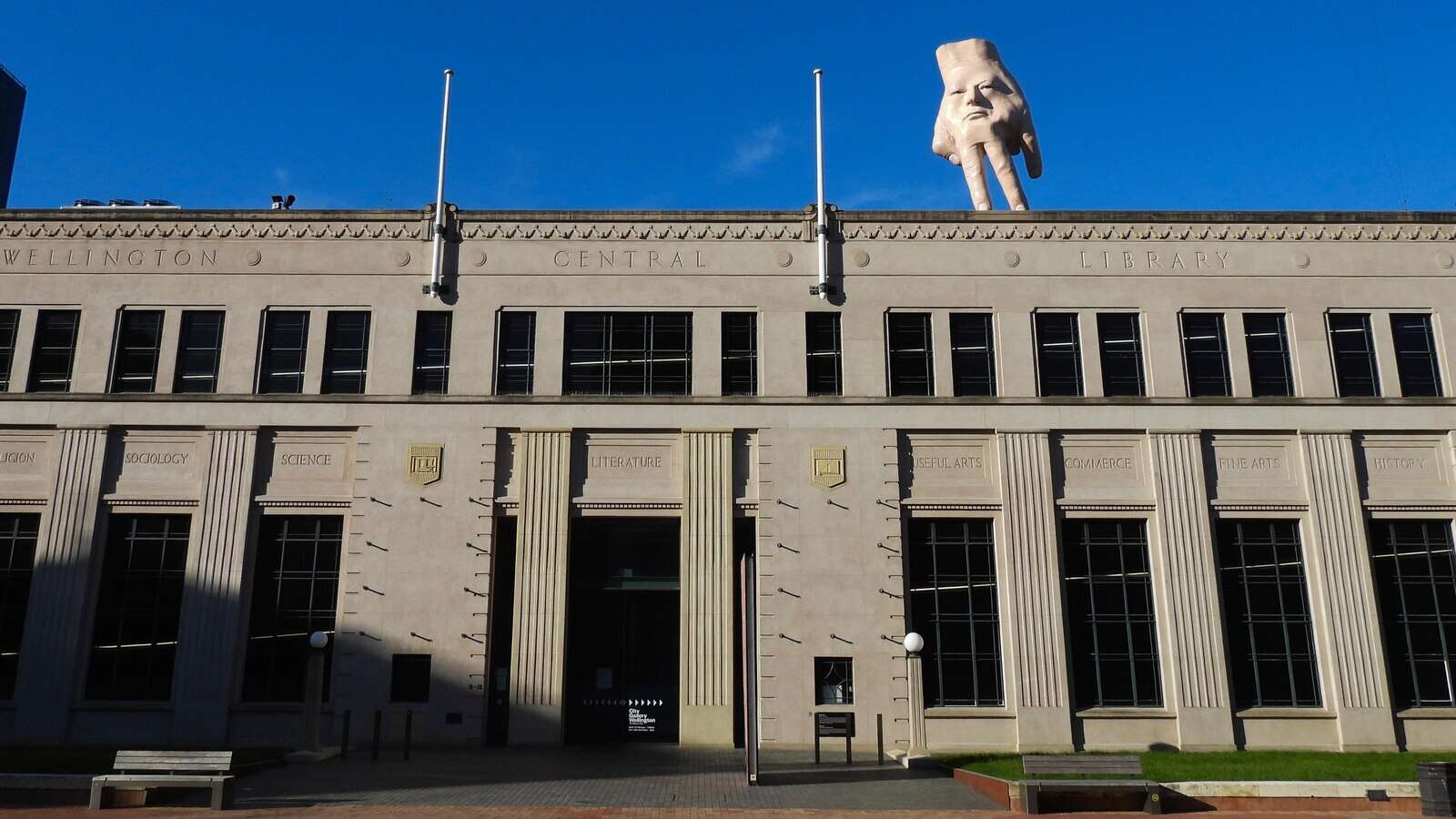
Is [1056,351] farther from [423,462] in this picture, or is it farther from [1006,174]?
[423,462]

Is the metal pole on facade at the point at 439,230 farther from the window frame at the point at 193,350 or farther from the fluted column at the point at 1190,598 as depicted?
the fluted column at the point at 1190,598

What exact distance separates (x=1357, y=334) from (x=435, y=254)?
78.5ft

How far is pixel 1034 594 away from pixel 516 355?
46.3 feet

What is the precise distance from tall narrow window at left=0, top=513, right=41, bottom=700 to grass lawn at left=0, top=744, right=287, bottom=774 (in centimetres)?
233

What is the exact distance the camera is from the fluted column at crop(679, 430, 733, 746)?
2633cm

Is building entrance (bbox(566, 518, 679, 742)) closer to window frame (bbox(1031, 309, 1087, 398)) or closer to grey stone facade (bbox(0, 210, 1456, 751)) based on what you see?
grey stone facade (bbox(0, 210, 1456, 751))

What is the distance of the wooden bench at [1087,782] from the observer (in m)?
17.6

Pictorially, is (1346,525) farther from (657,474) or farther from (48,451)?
(48,451)

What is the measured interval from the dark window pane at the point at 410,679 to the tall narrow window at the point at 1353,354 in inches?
933

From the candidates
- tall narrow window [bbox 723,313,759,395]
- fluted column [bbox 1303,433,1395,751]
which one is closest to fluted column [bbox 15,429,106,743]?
tall narrow window [bbox 723,313,759,395]

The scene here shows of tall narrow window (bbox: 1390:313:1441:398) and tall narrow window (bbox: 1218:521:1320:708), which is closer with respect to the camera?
tall narrow window (bbox: 1218:521:1320:708)

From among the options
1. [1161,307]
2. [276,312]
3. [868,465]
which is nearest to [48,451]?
[276,312]

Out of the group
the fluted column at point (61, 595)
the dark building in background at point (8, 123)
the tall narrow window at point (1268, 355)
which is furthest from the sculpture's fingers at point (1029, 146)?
the dark building in background at point (8, 123)

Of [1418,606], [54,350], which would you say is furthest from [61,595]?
[1418,606]
